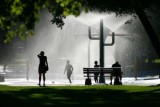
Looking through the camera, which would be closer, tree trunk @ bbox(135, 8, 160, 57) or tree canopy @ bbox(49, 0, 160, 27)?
tree canopy @ bbox(49, 0, 160, 27)

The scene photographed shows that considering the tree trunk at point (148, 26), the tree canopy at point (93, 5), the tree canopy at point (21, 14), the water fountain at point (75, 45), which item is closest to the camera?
the tree canopy at point (93, 5)

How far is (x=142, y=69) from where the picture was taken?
72500mm

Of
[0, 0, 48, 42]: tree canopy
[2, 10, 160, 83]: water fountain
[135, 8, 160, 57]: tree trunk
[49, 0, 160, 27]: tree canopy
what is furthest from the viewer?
[2, 10, 160, 83]: water fountain

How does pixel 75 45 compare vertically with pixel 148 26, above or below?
above

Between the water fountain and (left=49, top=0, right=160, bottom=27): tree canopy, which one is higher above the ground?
the water fountain

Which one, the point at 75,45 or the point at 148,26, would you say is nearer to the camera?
the point at 148,26

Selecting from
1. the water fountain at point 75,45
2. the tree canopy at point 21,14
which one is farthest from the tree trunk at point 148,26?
the water fountain at point 75,45

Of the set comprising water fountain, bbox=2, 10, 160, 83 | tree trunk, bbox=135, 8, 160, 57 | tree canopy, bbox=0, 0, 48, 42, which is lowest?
tree canopy, bbox=0, 0, 48, 42

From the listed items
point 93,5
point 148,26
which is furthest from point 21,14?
point 148,26

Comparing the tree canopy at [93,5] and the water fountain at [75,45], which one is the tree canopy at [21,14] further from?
the water fountain at [75,45]

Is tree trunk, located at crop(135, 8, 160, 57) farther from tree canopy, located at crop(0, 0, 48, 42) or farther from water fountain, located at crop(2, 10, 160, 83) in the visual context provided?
water fountain, located at crop(2, 10, 160, 83)

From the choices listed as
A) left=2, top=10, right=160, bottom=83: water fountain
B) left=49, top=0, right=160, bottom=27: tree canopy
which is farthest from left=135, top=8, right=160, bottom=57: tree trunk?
left=2, top=10, right=160, bottom=83: water fountain

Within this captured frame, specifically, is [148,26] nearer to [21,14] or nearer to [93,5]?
[93,5]

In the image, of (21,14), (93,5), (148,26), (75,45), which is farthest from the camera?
(75,45)
